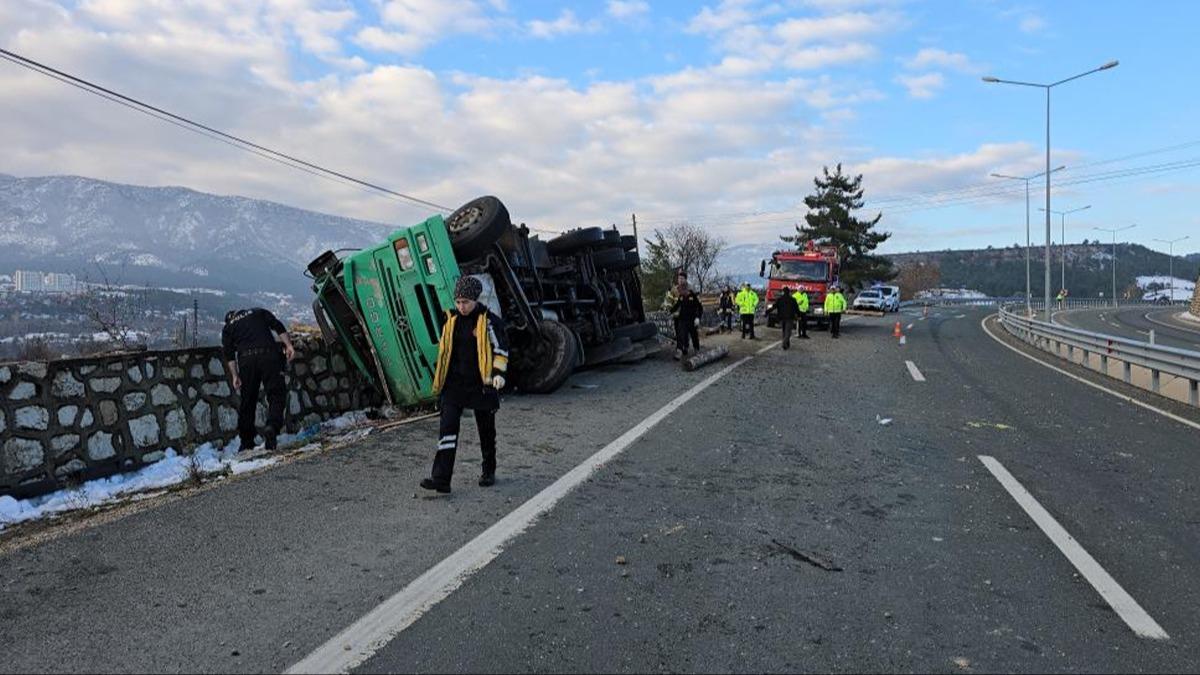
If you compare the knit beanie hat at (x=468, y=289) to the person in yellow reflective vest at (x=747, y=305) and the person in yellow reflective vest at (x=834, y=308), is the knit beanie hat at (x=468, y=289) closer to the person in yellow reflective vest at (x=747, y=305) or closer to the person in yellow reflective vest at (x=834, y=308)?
the person in yellow reflective vest at (x=747, y=305)

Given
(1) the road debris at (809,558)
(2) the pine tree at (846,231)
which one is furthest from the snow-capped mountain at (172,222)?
(1) the road debris at (809,558)

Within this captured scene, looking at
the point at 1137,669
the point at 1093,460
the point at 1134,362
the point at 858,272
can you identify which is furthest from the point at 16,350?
the point at 858,272

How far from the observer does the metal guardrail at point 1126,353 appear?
37.1 ft

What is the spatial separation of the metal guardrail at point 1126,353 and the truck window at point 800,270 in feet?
21.3

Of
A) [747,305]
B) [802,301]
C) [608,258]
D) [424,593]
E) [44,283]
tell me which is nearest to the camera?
[424,593]

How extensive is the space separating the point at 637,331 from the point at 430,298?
6816 mm

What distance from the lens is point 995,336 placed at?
27.3 m

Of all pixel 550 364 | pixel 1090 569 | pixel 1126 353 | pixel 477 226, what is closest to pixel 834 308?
pixel 1126 353

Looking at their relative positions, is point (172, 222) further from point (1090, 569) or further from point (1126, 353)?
point (1090, 569)

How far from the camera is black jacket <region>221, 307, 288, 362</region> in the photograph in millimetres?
7797

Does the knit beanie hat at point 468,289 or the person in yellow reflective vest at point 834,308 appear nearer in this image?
the knit beanie hat at point 468,289

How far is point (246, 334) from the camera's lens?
780 centimetres

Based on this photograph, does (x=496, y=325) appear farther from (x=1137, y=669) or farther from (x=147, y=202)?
(x=147, y=202)

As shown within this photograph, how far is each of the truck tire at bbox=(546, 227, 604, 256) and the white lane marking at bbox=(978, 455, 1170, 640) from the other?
Result: 924 cm
